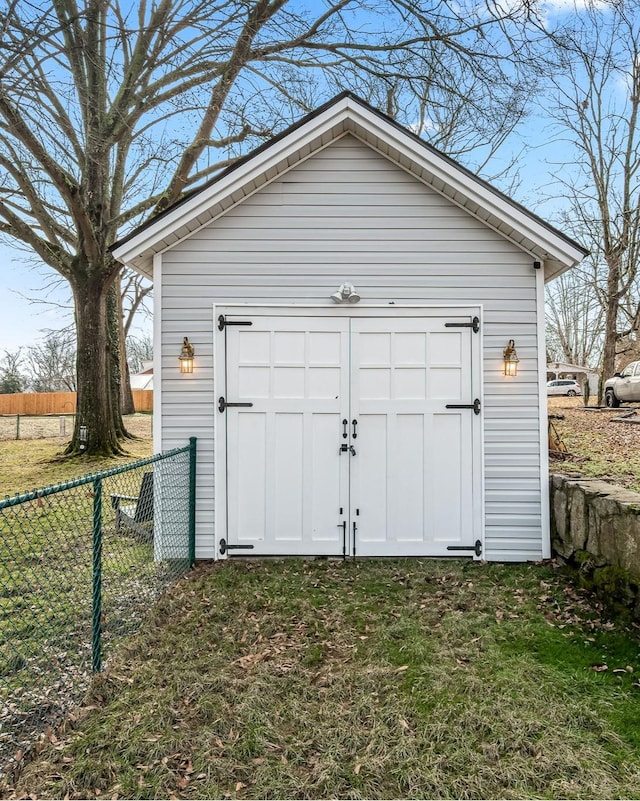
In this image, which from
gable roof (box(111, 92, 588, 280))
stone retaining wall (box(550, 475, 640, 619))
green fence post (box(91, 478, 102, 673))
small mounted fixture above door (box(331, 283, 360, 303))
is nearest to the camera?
green fence post (box(91, 478, 102, 673))

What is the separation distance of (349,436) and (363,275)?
5.47 ft

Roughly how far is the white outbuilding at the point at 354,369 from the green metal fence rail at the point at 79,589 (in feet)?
1.32

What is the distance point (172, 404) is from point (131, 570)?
5.62ft

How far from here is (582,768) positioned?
7.41 feet

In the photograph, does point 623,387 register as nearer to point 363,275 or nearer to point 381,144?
point 363,275

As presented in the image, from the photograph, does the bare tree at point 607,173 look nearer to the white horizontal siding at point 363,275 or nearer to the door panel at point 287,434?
the white horizontal siding at point 363,275

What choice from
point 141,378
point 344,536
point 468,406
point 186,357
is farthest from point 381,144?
point 141,378

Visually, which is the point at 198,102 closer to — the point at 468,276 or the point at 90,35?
the point at 90,35

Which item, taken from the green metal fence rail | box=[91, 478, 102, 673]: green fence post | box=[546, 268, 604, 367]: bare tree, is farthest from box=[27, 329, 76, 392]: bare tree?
box=[91, 478, 102, 673]: green fence post

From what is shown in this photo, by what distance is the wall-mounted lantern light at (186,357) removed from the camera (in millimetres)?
5016

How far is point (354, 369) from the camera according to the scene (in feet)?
16.7

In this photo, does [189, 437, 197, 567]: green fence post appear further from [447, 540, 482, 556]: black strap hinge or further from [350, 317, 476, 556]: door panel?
[447, 540, 482, 556]: black strap hinge

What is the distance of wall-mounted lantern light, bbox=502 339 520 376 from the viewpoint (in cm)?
500

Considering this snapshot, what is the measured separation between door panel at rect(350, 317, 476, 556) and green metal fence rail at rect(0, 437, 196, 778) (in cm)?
182
